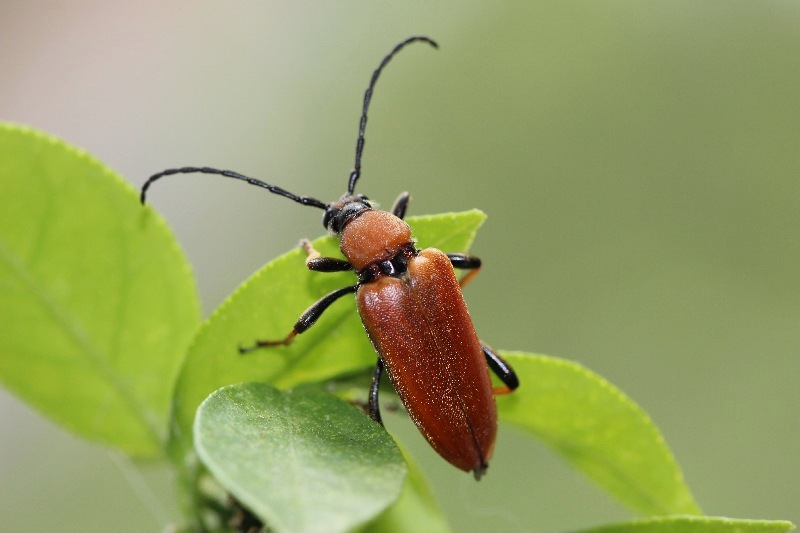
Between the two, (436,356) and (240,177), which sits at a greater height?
(240,177)

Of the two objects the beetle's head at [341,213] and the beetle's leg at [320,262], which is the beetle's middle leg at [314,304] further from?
the beetle's head at [341,213]

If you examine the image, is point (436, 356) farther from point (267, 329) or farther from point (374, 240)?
point (267, 329)

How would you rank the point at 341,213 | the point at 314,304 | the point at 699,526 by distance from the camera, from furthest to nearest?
the point at 341,213 < the point at 314,304 < the point at 699,526

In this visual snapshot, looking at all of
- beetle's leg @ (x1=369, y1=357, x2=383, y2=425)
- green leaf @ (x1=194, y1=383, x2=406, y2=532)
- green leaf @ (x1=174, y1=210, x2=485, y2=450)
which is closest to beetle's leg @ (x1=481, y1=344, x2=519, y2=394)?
beetle's leg @ (x1=369, y1=357, x2=383, y2=425)

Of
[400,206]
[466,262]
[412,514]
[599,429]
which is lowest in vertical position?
[412,514]

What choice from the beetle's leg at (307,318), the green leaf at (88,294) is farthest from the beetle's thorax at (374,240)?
the green leaf at (88,294)

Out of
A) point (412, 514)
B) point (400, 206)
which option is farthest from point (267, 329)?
point (400, 206)

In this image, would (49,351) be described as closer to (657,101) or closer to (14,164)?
(14,164)

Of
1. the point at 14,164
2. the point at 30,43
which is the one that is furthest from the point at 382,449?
the point at 30,43
